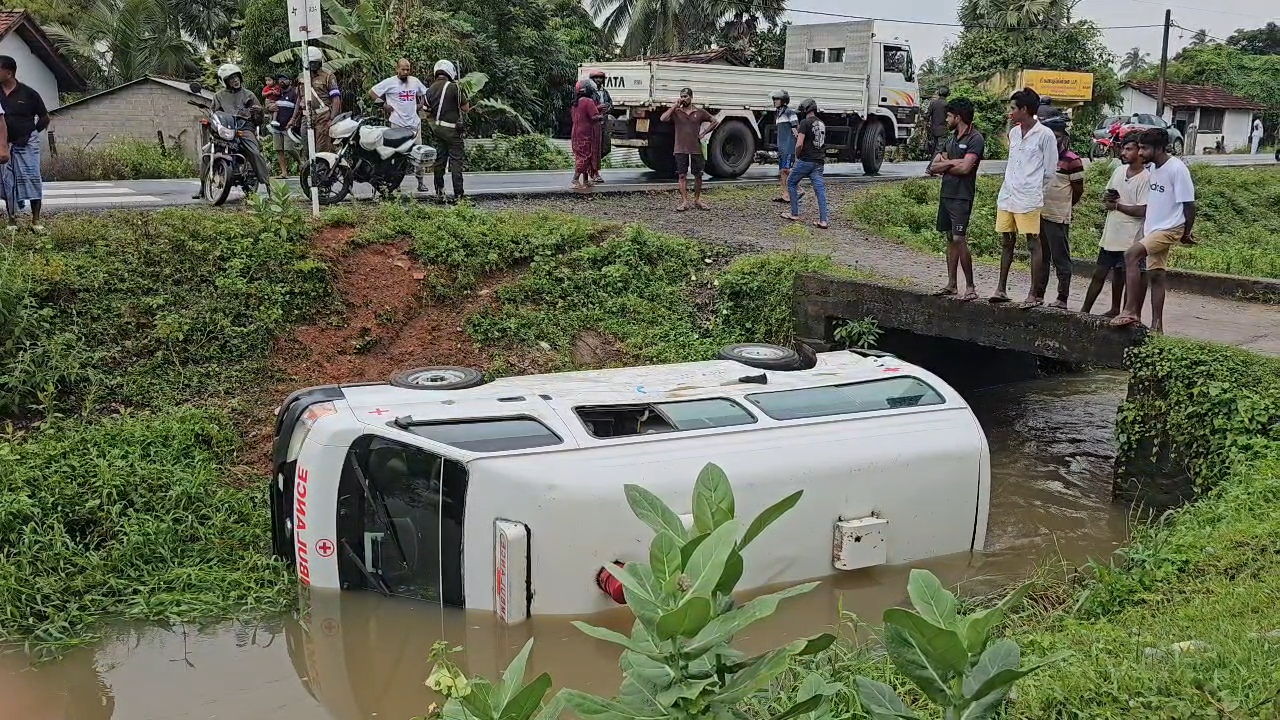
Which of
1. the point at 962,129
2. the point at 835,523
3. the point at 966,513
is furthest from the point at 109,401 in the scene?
the point at 962,129

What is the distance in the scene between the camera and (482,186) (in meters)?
16.0

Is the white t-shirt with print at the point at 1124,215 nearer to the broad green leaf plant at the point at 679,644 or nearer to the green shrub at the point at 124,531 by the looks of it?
the green shrub at the point at 124,531

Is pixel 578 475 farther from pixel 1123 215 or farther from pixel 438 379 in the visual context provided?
pixel 1123 215

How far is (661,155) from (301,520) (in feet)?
45.0

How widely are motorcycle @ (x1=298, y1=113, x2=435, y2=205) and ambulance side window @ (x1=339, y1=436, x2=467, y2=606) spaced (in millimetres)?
6961

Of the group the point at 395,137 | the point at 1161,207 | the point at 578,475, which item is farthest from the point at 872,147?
the point at 578,475

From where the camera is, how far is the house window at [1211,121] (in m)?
44.9

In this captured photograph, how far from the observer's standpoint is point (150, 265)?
959 centimetres

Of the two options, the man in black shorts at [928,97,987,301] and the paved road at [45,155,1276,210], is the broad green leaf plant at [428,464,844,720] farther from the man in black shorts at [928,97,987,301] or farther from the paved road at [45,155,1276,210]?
the paved road at [45,155,1276,210]

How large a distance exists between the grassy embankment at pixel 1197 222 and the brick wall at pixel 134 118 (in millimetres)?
→ 13110

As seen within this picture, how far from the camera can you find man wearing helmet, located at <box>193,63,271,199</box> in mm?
11977

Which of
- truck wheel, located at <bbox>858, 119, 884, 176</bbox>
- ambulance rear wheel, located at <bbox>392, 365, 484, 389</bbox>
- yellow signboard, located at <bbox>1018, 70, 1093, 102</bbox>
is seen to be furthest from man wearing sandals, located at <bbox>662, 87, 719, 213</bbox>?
yellow signboard, located at <bbox>1018, 70, 1093, 102</bbox>

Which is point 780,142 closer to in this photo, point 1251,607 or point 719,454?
point 719,454

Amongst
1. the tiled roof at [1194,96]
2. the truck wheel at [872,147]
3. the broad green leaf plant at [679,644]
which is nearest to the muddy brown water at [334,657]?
the broad green leaf plant at [679,644]
